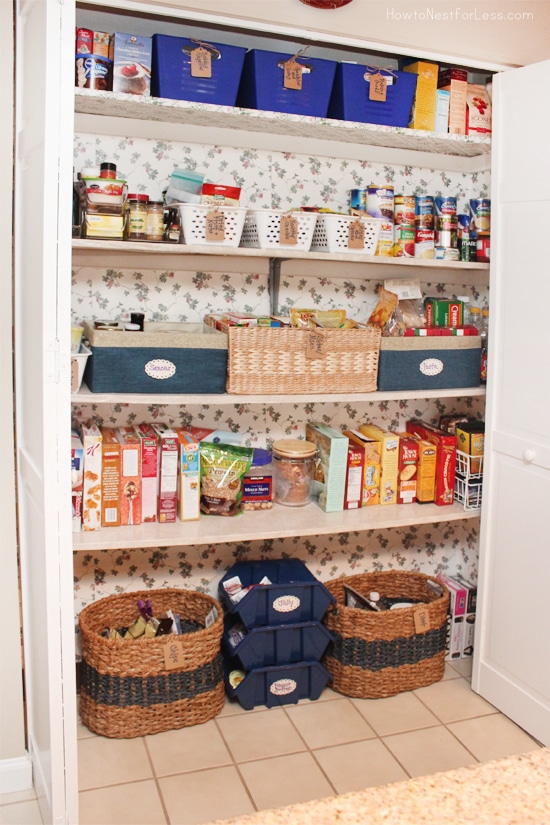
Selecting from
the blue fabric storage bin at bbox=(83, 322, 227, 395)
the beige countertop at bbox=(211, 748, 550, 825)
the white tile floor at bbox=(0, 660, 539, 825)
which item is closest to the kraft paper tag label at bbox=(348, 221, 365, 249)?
the blue fabric storage bin at bbox=(83, 322, 227, 395)

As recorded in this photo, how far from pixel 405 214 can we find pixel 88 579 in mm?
1733

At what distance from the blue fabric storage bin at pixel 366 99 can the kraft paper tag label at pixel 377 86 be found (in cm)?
1

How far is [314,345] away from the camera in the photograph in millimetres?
2541

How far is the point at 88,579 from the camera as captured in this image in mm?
2797

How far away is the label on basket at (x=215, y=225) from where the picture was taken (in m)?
2.39

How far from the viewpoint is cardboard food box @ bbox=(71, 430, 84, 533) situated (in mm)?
2414

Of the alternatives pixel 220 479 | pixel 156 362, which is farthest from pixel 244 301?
pixel 220 479

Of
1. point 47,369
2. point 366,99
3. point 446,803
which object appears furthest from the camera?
point 366,99

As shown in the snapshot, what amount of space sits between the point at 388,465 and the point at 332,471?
0.25 m

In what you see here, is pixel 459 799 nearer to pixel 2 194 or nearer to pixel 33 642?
pixel 33 642

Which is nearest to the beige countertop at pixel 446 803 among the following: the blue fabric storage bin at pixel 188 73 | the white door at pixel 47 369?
the white door at pixel 47 369

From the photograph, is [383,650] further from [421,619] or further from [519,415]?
[519,415]

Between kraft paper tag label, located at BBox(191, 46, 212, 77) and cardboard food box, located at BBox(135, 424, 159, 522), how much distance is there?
1148mm

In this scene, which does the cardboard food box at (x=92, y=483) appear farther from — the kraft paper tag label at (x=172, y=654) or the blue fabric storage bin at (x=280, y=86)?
the blue fabric storage bin at (x=280, y=86)
